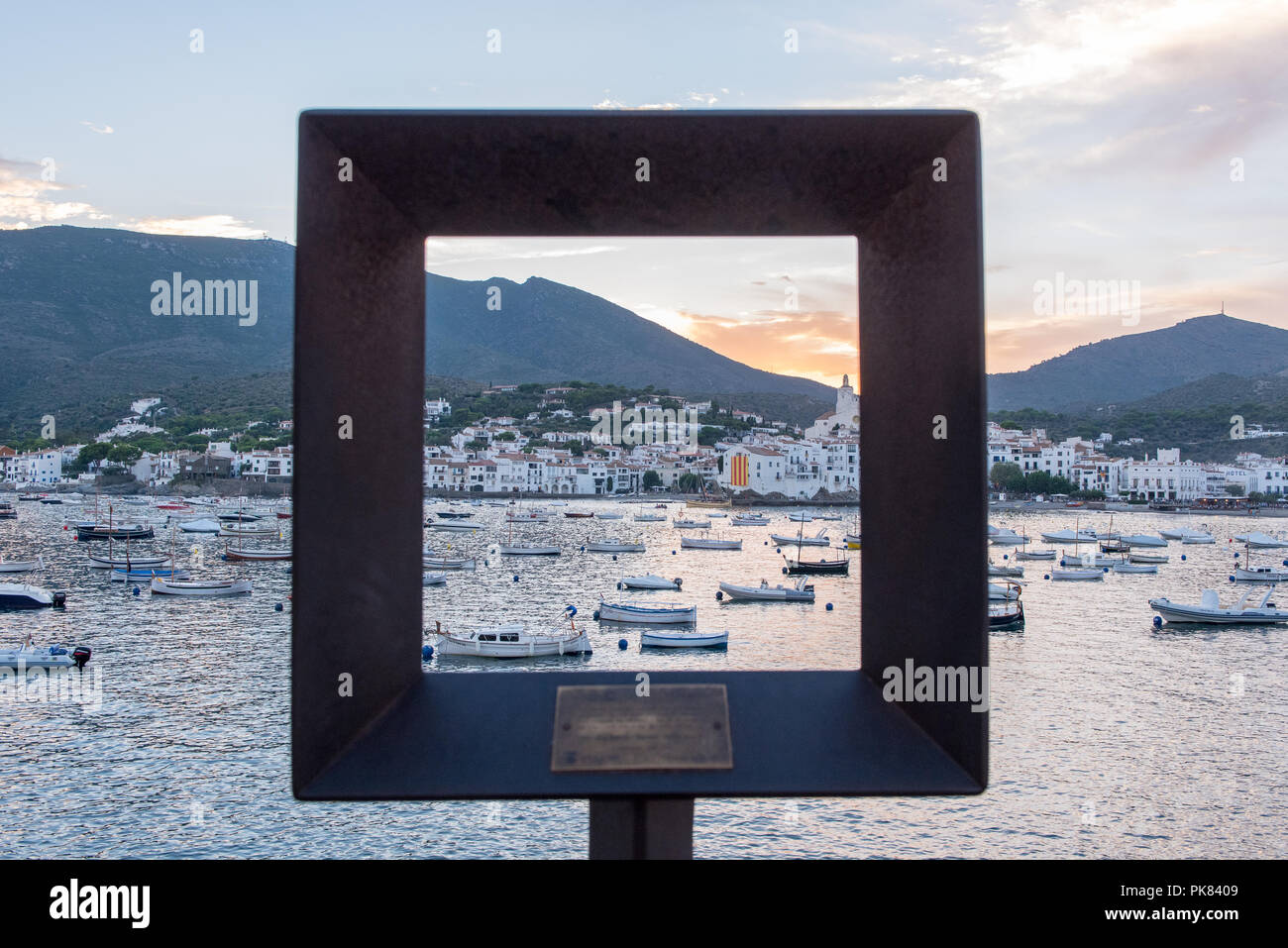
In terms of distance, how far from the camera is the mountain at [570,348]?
2228 inches

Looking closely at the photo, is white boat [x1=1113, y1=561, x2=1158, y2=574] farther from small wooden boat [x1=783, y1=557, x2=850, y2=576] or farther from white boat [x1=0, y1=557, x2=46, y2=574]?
white boat [x1=0, y1=557, x2=46, y2=574]

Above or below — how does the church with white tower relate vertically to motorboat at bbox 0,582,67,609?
above

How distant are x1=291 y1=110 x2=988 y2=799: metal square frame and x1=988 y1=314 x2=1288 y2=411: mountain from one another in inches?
3710

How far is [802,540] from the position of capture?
42.1 metres

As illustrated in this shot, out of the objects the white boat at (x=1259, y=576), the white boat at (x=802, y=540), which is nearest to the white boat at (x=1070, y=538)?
the white boat at (x=1259, y=576)

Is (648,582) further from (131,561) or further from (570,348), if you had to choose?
(570,348)

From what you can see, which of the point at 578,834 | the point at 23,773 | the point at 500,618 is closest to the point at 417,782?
the point at 578,834

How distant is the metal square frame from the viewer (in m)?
1.63

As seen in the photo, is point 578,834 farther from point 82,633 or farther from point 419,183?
point 82,633

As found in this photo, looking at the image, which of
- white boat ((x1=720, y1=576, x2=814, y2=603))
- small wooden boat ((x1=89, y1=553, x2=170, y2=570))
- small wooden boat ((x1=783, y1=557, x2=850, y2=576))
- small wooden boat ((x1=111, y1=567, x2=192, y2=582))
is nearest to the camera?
white boat ((x1=720, y1=576, x2=814, y2=603))

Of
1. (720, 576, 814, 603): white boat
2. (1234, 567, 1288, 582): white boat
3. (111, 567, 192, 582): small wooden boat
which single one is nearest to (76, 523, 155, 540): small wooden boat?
(111, 567, 192, 582): small wooden boat

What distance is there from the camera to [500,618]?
2584 cm

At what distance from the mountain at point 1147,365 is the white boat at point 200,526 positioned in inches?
2823

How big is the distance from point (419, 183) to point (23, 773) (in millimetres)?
16838
